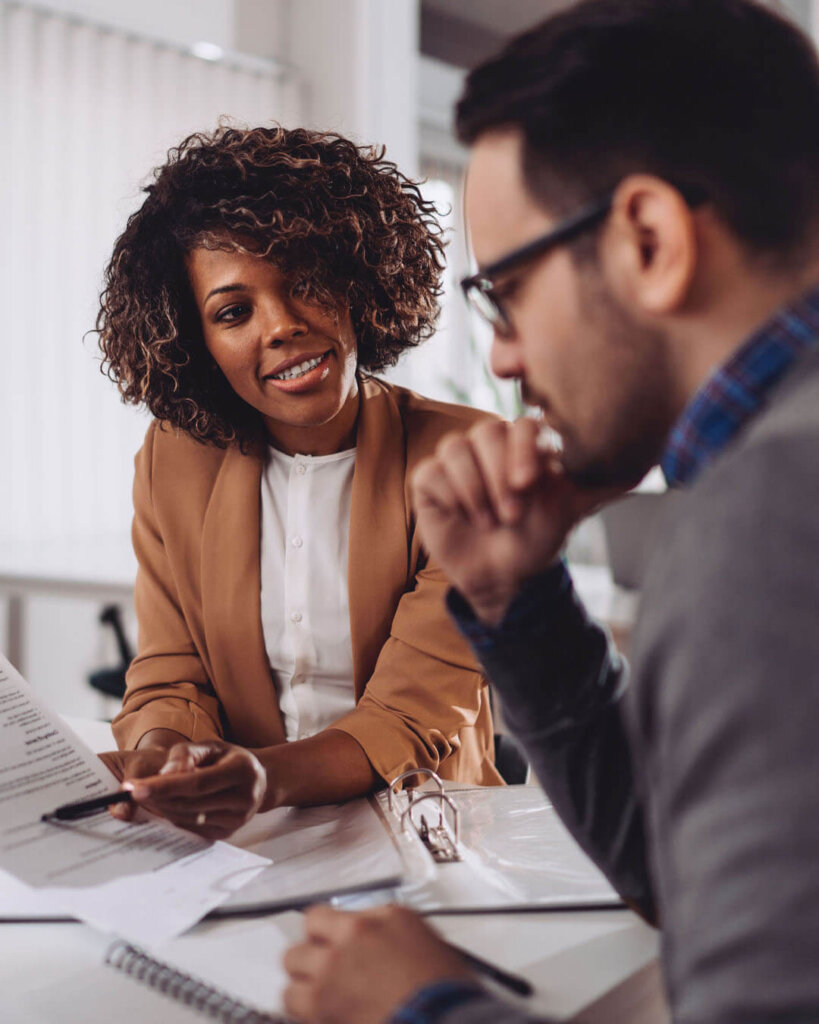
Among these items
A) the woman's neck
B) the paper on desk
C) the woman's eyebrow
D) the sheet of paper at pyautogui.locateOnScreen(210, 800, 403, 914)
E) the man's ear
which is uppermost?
the woman's eyebrow

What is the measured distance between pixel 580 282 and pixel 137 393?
1003 mm

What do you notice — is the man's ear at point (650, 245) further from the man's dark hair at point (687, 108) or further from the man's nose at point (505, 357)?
the man's nose at point (505, 357)

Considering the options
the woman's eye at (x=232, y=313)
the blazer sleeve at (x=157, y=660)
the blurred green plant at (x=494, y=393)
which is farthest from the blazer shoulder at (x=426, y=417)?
the blurred green plant at (x=494, y=393)

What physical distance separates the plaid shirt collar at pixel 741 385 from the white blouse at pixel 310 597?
2.60ft

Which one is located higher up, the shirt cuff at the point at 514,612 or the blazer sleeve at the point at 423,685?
the shirt cuff at the point at 514,612

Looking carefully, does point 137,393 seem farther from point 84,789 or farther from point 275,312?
point 84,789

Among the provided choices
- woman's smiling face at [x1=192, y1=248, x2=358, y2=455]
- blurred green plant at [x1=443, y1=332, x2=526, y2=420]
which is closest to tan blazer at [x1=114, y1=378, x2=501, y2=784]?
woman's smiling face at [x1=192, y1=248, x2=358, y2=455]

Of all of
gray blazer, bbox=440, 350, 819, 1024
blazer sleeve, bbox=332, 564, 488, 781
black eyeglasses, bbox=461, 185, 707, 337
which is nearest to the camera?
gray blazer, bbox=440, 350, 819, 1024

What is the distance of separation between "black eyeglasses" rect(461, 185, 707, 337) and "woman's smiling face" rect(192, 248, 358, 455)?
18.3 inches

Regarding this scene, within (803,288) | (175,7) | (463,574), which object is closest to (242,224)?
(463,574)

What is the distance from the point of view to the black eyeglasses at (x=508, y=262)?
2.19 feet

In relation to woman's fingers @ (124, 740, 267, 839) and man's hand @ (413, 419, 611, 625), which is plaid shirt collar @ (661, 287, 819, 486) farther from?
woman's fingers @ (124, 740, 267, 839)

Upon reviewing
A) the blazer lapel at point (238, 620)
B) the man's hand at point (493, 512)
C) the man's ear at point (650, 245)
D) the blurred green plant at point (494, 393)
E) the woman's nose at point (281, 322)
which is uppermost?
the blurred green plant at point (494, 393)

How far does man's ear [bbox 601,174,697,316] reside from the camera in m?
0.62
